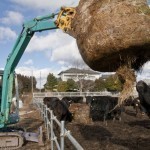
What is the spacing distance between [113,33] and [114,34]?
0.08 feet

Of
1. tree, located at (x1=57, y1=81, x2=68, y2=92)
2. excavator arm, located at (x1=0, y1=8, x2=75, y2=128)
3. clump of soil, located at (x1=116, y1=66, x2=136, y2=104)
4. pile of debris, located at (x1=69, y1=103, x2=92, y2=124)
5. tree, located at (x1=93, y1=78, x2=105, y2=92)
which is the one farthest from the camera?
tree, located at (x1=57, y1=81, x2=68, y2=92)

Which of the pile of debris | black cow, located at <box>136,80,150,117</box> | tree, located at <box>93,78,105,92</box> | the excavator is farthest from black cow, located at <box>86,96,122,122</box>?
tree, located at <box>93,78,105,92</box>

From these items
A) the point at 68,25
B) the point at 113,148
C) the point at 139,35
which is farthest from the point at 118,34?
the point at 113,148

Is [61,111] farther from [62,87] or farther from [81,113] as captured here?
[62,87]

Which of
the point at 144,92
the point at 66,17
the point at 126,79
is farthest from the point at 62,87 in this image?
the point at 126,79

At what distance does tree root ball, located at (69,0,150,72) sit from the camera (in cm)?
570

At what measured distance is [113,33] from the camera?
583 centimetres

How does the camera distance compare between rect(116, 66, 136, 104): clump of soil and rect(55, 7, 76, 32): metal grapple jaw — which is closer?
rect(116, 66, 136, 104): clump of soil

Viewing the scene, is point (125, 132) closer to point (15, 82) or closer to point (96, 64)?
point (15, 82)

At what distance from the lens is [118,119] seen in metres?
21.2

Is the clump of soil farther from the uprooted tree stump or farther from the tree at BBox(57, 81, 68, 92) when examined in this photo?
the tree at BBox(57, 81, 68, 92)

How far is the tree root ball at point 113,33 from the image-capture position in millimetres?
5695

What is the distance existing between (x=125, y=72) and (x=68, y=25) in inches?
76.8

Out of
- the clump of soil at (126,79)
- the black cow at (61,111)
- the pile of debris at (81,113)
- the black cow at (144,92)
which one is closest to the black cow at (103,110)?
the pile of debris at (81,113)
